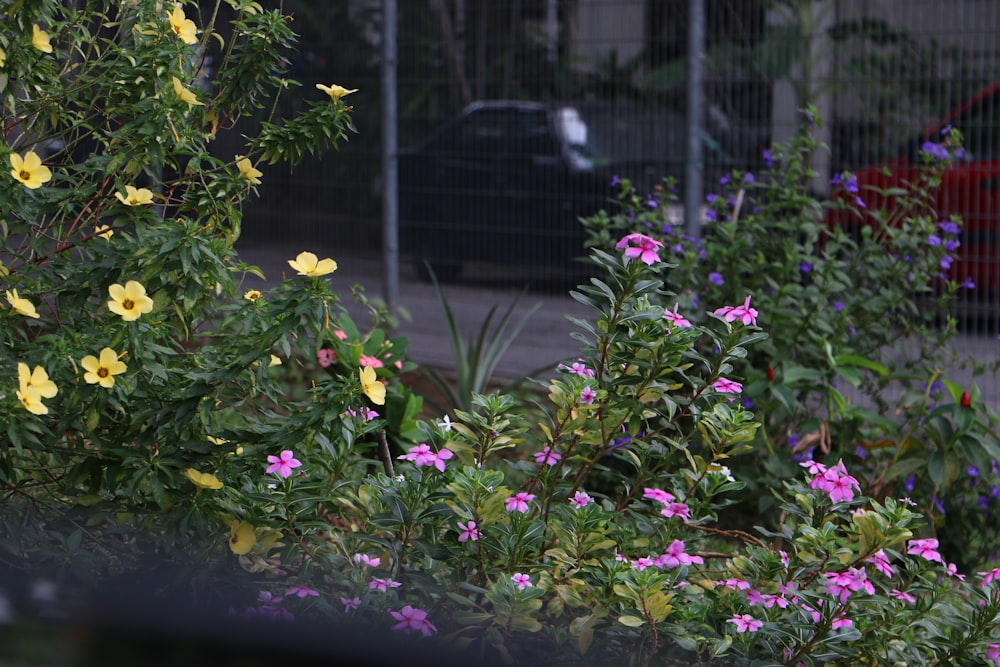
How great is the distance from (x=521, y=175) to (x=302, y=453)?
12.9 ft

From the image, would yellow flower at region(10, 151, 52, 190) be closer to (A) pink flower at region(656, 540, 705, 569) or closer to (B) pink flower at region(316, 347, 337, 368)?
(A) pink flower at region(656, 540, 705, 569)

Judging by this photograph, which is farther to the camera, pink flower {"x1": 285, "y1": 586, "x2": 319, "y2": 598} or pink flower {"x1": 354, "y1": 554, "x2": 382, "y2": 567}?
pink flower {"x1": 354, "y1": 554, "x2": 382, "y2": 567}

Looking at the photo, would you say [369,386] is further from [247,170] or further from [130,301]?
[247,170]

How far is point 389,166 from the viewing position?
6.30 meters

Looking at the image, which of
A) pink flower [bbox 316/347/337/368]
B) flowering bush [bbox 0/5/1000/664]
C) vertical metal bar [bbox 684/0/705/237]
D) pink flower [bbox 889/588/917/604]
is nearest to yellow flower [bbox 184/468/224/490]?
flowering bush [bbox 0/5/1000/664]

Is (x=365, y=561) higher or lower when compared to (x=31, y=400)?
lower

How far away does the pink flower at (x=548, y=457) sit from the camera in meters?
2.34

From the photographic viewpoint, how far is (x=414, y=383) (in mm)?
5660

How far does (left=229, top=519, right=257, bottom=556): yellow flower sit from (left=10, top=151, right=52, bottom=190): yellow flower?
738 mm

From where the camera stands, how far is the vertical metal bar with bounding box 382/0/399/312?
20.5 feet

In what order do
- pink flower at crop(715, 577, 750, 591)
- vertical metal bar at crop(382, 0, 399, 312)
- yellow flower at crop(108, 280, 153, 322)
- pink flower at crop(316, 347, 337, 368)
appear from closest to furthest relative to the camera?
1. yellow flower at crop(108, 280, 153, 322)
2. pink flower at crop(715, 577, 750, 591)
3. pink flower at crop(316, 347, 337, 368)
4. vertical metal bar at crop(382, 0, 399, 312)

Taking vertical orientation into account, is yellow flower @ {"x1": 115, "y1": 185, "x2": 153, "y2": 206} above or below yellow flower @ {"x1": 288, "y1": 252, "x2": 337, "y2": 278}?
above

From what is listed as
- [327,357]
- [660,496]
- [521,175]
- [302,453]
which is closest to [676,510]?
[660,496]

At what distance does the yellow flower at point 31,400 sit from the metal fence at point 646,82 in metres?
2.74
